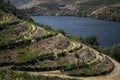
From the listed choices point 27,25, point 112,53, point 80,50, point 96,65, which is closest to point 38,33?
point 27,25

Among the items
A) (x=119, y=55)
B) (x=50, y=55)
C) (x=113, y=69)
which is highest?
(x=50, y=55)

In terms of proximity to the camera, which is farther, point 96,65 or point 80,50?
point 80,50

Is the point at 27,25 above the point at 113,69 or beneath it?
above

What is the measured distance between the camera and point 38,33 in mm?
82688

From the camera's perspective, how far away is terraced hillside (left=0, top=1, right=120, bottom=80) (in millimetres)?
68938

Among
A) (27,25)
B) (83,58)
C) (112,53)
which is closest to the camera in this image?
(83,58)

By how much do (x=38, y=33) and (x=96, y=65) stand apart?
57.1ft

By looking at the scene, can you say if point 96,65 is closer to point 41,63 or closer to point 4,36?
point 41,63

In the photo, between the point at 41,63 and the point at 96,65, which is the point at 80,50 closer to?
the point at 96,65

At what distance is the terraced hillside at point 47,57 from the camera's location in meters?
68.9

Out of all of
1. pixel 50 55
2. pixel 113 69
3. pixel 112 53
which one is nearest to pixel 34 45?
pixel 50 55

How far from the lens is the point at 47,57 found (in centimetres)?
7344

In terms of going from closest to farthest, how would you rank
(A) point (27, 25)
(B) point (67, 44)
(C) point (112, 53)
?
(B) point (67, 44)
(A) point (27, 25)
(C) point (112, 53)

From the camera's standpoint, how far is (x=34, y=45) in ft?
253
